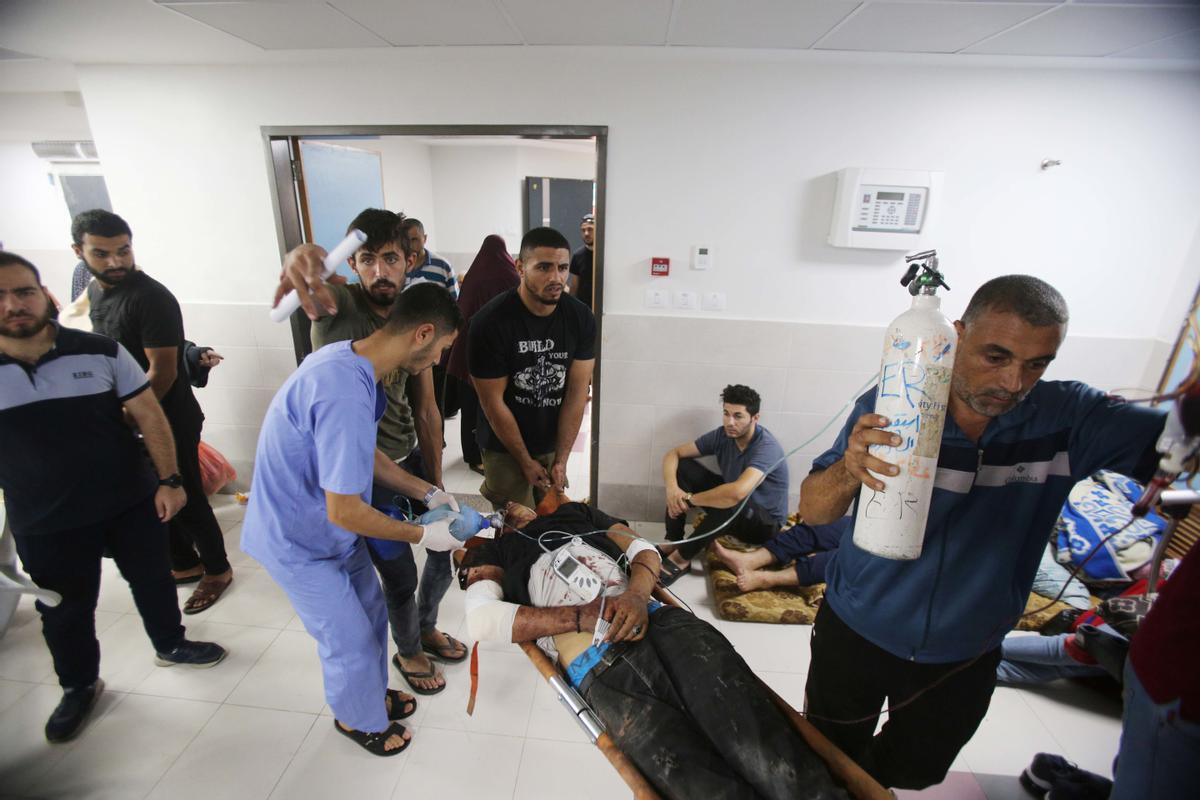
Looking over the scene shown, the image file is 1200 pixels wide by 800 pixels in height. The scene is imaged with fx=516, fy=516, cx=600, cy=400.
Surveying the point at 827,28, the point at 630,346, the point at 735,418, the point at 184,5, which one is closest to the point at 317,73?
the point at 184,5

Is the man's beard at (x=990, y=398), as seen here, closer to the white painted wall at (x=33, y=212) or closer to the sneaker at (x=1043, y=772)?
the sneaker at (x=1043, y=772)

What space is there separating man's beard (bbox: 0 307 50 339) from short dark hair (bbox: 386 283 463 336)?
3.54 feet

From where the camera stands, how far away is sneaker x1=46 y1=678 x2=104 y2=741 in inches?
72.1

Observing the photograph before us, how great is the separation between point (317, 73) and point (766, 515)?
339 centimetres

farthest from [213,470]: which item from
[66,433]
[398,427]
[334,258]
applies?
[334,258]

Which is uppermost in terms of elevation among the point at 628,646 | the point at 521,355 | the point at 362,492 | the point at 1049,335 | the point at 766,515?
the point at 1049,335

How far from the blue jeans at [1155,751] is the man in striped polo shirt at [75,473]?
269 cm

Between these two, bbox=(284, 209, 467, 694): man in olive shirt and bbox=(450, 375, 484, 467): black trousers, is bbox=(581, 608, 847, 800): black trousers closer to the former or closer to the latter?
bbox=(284, 209, 467, 694): man in olive shirt

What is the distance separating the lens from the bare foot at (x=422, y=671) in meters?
2.06

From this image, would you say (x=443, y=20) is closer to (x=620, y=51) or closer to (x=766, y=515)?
(x=620, y=51)

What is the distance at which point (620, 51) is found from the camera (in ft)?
8.29

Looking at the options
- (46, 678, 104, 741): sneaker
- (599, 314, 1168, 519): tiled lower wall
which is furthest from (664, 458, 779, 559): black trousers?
(46, 678, 104, 741): sneaker

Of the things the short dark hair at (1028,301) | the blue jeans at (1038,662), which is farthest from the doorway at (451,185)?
the blue jeans at (1038,662)

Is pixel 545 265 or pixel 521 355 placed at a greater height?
pixel 545 265
